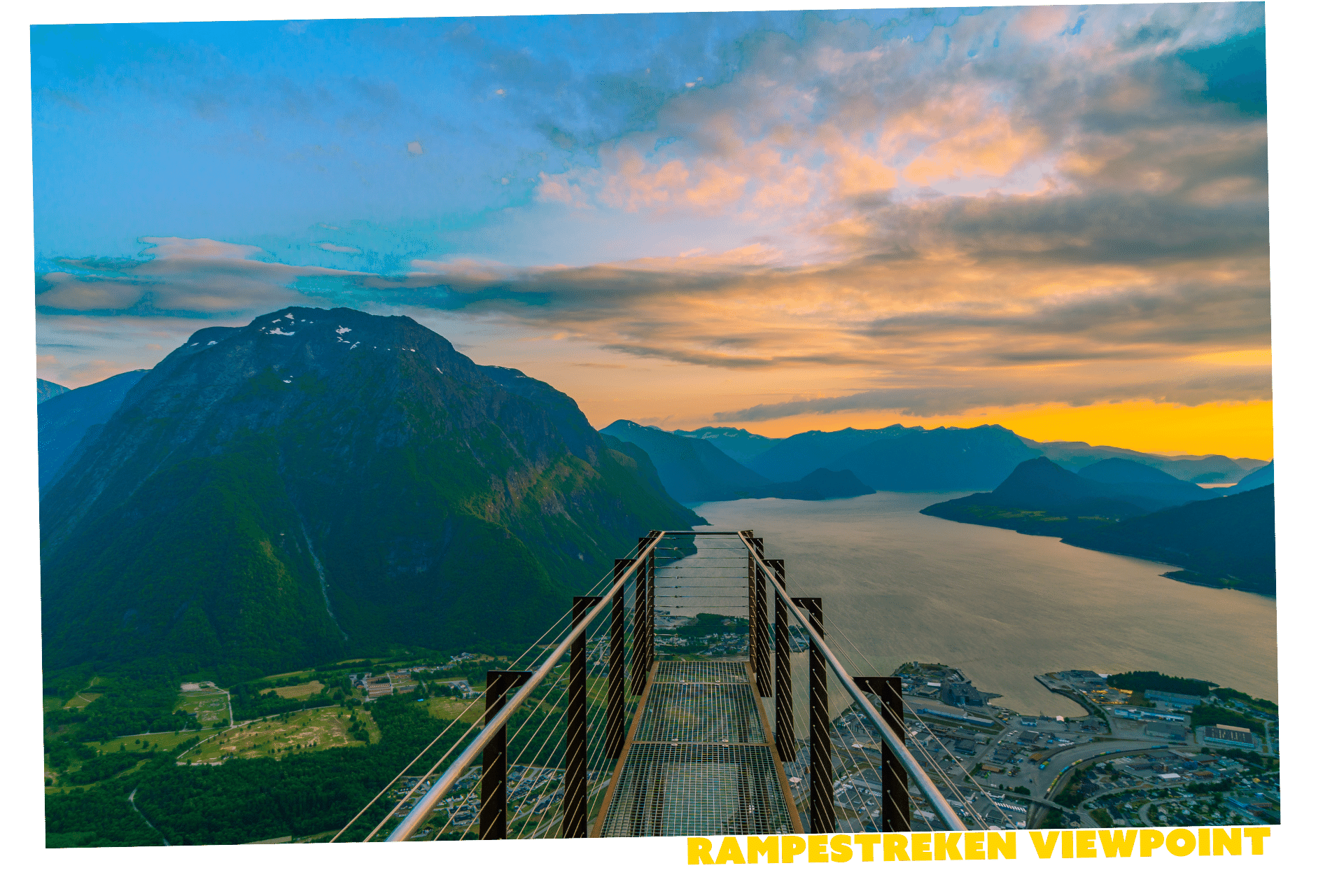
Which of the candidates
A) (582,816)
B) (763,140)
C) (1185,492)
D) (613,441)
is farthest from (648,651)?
(613,441)

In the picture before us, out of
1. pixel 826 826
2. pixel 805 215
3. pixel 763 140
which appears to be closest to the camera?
pixel 826 826

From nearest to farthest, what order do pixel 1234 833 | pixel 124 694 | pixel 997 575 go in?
pixel 1234 833
pixel 124 694
pixel 997 575

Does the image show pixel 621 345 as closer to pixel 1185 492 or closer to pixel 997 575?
pixel 997 575

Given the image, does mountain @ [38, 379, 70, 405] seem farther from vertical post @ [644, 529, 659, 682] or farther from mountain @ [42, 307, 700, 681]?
vertical post @ [644, 529, 659, 682]

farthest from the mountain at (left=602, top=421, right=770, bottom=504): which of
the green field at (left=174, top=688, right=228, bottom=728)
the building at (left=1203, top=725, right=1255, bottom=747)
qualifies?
the building at (left=1203, top=725, right=1255, bottom=747)

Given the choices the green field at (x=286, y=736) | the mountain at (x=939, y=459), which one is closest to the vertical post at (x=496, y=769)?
the green field at (x=286, y=736)

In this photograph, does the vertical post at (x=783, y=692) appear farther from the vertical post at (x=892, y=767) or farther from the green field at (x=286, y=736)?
the green field at (x=286, y=736)
